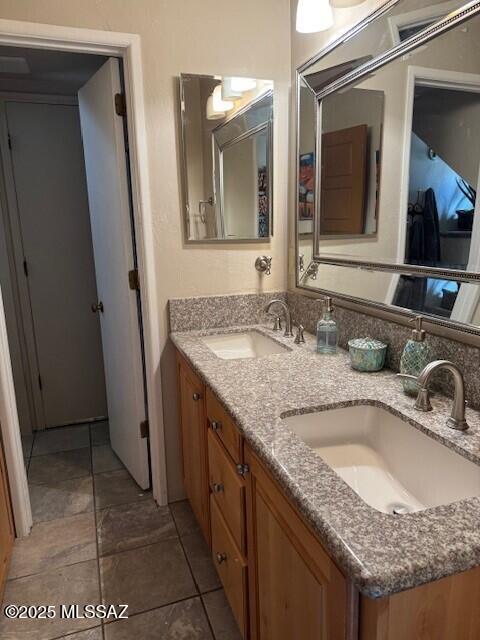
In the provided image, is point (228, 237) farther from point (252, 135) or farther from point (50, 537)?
point (50, 537)

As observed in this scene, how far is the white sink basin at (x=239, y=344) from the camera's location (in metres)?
2.00

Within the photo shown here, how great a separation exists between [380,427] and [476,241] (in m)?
0.54

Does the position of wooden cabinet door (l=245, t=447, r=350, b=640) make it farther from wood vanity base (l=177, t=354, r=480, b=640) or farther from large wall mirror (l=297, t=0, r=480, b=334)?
large wall mirror (l=297, t=0, r=480, b=334)

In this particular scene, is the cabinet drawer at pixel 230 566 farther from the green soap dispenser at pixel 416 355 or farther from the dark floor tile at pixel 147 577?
the green soap dispenser at pixel 416 355

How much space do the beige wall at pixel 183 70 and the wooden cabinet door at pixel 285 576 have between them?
3.53 feet

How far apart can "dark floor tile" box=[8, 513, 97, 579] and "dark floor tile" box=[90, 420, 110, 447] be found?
2.58 ft

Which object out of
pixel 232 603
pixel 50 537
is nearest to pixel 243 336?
pixel 232 603

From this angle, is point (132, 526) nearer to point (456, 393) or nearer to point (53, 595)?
point (53, 595)

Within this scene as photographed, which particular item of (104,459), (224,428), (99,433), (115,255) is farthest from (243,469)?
(99,433)

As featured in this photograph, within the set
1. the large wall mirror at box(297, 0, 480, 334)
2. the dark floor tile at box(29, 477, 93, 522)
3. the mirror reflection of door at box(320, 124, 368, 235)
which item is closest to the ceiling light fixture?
the large wall mirror at box(297, 0, 480, 334)

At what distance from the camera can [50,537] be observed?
204 cm

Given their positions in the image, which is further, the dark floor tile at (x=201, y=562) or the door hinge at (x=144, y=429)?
the door hinge at (x=144, y=429)

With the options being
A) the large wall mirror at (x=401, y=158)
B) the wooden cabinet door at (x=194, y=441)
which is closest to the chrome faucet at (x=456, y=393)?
the large wall mirror at (x=401, y=158)

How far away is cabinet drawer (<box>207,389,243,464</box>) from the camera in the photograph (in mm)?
1223
